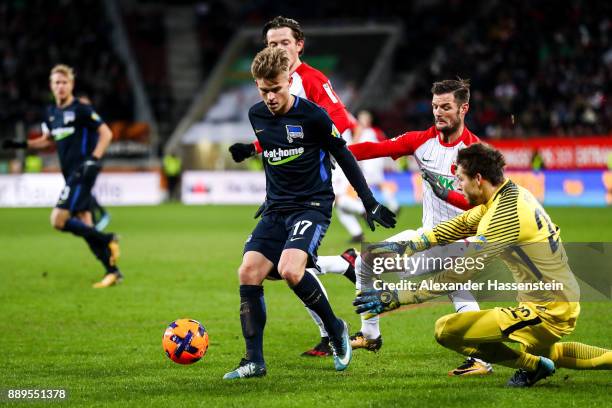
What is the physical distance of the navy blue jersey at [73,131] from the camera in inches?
474

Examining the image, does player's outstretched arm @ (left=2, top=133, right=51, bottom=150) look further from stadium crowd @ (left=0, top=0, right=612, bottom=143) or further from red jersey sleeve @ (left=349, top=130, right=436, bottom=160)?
stadium crowd @ (left=0, top=0, right=612, bottom=143)

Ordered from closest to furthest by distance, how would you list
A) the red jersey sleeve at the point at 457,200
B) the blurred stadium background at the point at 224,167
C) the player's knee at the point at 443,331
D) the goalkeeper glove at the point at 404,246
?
1. the goalkeeper glove at the point at 404,246
2. the player's knee at the point at 443,331
3. the blurred stadium background at the point at 224,167
4. the red jersey sleeve at the point at 457,200

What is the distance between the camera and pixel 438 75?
31.2 m

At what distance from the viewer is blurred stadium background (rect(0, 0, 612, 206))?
28500 millimetres

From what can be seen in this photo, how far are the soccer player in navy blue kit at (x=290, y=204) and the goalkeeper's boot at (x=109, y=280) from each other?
18.2ft

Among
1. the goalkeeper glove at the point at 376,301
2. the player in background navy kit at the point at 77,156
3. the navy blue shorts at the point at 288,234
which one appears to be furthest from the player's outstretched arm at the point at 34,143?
the goalkeeper glove at the point at 376,301

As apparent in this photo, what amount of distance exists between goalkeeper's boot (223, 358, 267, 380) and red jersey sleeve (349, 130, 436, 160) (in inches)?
67.4

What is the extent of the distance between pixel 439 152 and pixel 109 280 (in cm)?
586

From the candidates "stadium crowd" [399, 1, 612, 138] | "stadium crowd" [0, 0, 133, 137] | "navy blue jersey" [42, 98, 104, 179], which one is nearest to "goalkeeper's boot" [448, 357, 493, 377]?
"navy blue jersey" [42, 98, 104, 179]

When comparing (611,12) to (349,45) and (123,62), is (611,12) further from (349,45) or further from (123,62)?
(123,62)

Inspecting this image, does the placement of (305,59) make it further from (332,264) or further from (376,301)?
(376,301)

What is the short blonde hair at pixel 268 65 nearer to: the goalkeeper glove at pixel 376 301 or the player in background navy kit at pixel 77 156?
the goalkeeper glove at pixel 376 301

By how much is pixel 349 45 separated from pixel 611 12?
10581mm

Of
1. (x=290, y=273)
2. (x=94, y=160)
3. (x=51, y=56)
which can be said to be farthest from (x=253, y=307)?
(x=51, y=56)
